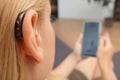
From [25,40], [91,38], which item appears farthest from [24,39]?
[91,38]

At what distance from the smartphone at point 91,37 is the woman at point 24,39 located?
0.69 meters

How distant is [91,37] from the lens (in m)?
1.27

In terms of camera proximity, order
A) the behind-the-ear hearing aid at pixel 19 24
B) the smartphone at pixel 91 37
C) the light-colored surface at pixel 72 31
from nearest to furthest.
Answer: the behind-the-ear hearing aid at pixel 19 24, the smartphone at pixel 91 37, the light-colored surface at pixel 72 31

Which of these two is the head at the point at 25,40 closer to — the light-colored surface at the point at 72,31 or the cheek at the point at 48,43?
the cheek at the point at 48,43

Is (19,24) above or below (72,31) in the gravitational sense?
above

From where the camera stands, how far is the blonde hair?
469 millimetres

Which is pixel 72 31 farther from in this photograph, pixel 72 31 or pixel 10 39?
pixel 10 39

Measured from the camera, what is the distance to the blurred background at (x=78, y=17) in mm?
2226

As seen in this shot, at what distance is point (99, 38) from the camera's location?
1.27 meters

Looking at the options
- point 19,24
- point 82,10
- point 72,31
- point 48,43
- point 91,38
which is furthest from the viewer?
point 82,10

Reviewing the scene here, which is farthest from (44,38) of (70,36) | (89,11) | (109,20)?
(89,11)

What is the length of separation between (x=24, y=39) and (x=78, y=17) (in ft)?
7.28

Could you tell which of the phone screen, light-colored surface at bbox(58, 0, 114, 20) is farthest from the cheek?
light-colored surface at bbox(58, 0, 114, 20)

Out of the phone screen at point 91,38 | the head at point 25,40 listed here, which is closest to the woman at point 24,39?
the head at point 25,40
